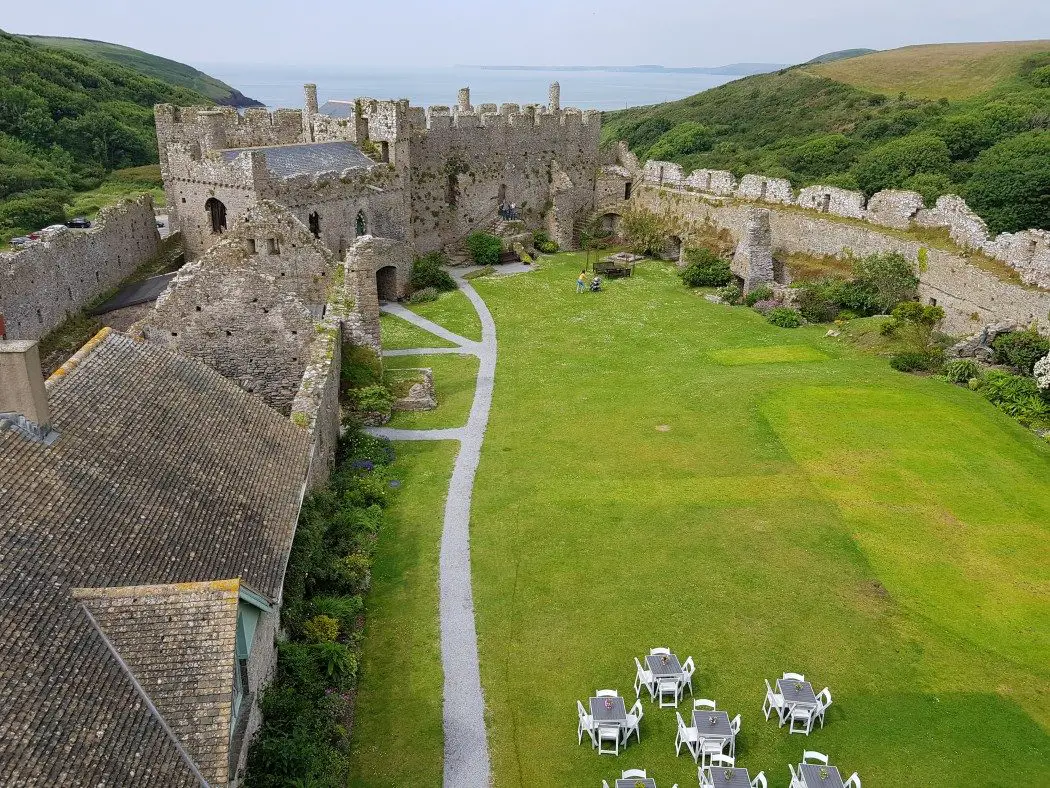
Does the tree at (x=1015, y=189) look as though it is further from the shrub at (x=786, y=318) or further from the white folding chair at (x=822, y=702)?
the white folding chair at (x=822, y=702)

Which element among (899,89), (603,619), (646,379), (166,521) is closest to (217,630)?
(166,521)

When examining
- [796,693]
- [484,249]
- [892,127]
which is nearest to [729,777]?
[796,693]

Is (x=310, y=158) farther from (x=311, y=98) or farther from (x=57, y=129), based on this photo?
(x=57, y=129)

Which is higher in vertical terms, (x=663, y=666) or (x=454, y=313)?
(x=454, y=313)

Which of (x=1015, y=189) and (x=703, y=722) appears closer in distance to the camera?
(x=703, y=722)

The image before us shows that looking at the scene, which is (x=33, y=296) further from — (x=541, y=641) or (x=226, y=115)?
(x=541, y=641)

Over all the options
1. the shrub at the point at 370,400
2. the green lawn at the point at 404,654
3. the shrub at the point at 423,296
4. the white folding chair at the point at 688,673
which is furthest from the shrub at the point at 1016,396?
the shrub at the point at 423,296
